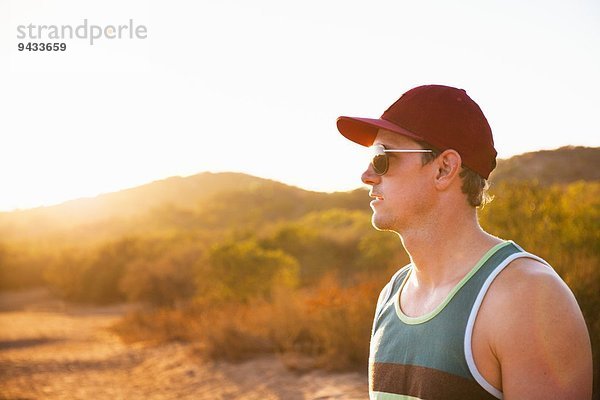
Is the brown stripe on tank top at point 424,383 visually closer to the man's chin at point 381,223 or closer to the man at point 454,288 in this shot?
the man at point 454,288

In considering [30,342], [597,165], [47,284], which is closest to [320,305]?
[30,342]

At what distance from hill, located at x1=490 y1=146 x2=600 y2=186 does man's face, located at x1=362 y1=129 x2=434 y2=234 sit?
125 ft

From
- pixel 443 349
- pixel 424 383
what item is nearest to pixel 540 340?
pixel 443 349

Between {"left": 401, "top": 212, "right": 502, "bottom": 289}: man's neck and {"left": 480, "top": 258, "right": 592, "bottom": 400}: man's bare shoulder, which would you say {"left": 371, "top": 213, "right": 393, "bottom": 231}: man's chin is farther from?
{"left": 480, "top": 258, "right": 592, "bottom": 400}: man's bare shoulder

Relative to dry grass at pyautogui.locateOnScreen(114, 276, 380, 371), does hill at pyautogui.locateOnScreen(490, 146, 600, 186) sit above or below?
above

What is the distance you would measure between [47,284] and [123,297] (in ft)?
23.6

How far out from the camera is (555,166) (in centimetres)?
4288

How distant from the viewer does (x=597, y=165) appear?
3894 centimetres

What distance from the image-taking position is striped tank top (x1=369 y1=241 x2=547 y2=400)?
1805mm

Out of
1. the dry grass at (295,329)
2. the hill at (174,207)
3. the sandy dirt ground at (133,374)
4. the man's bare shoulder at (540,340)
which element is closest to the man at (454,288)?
the man's bare shoulder at (540,340)

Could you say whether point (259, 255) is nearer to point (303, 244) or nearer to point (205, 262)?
point (205, 262)

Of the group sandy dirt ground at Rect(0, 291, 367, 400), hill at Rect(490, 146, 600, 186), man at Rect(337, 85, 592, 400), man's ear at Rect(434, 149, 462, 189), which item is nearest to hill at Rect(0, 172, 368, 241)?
hill at Rect(490, 146, 600, 186)

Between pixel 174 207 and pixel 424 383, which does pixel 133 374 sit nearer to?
pixel 424 383

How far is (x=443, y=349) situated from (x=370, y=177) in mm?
721
